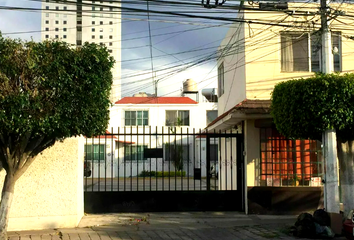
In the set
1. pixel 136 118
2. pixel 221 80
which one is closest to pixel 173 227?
pixel 221 80

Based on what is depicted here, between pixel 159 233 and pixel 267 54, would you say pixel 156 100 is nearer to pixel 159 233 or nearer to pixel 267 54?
pixel 267 54

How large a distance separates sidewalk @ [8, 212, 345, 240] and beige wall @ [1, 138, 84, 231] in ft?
1.07

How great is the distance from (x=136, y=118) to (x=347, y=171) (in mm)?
24574

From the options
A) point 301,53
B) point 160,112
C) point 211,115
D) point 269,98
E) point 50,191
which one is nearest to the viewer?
point 50,191

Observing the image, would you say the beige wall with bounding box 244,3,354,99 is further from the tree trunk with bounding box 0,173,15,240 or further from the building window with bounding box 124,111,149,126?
the building window with bounding box 124,111,149,126

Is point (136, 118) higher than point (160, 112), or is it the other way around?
point (160, 112)

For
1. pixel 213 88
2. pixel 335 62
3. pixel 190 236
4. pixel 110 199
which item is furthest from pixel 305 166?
pixel 213 88

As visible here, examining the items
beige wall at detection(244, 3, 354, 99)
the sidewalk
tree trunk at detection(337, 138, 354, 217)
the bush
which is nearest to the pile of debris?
the sidewalk

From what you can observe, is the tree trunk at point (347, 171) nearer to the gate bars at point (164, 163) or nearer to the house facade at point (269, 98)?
the house facade at point (269, 98)

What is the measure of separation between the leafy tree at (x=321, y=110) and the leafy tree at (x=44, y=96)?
4057mm

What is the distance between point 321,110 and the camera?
9.01 metres

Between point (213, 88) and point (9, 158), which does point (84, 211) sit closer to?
point (9, 158)

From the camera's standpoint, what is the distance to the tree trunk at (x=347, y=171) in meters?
9.70

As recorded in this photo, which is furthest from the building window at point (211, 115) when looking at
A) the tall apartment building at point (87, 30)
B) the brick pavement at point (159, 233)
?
the brick pavement at point (159, 233)
